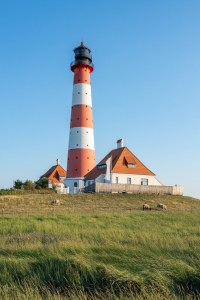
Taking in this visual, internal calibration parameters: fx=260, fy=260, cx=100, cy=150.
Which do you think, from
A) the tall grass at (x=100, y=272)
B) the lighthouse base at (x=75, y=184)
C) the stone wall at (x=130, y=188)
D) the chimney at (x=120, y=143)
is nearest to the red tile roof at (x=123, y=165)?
the lighthouse base at (x=75, y=184)

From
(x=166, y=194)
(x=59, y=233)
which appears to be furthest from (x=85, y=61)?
(x=59, y=233)

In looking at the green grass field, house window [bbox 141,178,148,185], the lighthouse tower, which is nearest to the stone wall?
house window [bbox 141,178,148,185]

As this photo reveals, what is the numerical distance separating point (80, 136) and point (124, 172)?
30.6 ft

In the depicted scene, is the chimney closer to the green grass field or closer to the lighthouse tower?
the lighthouse tower

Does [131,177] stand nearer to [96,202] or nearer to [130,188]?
[130,188]

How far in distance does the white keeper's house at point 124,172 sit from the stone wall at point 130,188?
6.65ft

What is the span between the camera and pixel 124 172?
139 feet

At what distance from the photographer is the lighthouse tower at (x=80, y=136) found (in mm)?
43000

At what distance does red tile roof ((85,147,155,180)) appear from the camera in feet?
139

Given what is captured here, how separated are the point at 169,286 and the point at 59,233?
264 inches

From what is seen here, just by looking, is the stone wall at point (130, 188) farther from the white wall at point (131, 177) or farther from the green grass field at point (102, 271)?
the green grass field at point (102, 271)

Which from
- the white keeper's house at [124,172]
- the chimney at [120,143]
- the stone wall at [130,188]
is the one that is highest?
the chimney at [120,143]

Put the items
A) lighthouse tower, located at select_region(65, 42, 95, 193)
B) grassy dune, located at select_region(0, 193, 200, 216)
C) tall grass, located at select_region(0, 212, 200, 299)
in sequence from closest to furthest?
tall grass, located at select_region(0, 212, 200, 299) → grassy dune, located at select_region(0, 193, 200, 216) → lighthouse tower, located at select_region(65, 42, 95, 193)

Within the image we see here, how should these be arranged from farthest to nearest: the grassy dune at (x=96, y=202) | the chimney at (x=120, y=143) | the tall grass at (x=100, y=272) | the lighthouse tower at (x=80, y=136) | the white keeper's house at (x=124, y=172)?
the chimney at (x=120, y=143), the lighthouse tower at (x=80, y=136), the white keeper's house at (x=124, y=172), the grassy dune at (x=96, y=202), the tall grass at (x=100, y=272)
